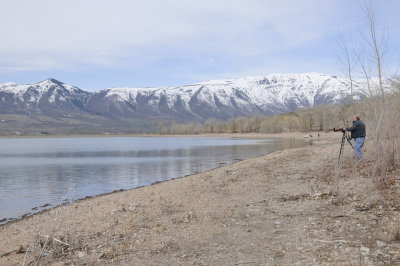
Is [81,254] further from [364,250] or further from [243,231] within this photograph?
[364,250]

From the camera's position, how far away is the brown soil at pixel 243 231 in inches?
268

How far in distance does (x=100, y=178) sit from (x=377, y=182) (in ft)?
84.3

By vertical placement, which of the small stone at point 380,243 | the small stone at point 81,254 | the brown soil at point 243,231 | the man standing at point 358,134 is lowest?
the small stone at point 81,254

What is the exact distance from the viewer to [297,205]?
33.7 feet

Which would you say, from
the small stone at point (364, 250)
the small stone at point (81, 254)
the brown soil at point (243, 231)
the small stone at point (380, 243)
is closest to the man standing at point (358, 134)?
the brown soil at point (243, 231)

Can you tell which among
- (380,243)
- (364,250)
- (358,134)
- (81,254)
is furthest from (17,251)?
(358,134)

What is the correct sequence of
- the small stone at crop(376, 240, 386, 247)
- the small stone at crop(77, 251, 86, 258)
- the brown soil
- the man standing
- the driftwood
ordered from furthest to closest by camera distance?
the man standing < the driftwood < the small stone at crop(77, 251, 86, 258) < the brown soil < the small stone at crop(376, 240, 386, 247)

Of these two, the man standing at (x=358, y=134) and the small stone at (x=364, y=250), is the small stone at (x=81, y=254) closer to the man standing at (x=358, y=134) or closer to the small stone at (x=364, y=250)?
the small stone at (x=364, y=250)

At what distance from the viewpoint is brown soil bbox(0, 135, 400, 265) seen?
681 centimetres

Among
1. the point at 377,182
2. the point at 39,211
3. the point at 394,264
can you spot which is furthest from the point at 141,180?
the point at 394,264

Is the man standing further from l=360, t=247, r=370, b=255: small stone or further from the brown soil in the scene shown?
l=360, t=247, r=370, b=255: small stone

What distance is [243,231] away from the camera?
28.2ft

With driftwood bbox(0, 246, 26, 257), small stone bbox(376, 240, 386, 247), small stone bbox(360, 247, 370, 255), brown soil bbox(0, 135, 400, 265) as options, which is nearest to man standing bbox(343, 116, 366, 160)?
brown soil bbox(0, 135, 400, 265)

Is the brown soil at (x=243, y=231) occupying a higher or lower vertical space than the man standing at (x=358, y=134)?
lower
